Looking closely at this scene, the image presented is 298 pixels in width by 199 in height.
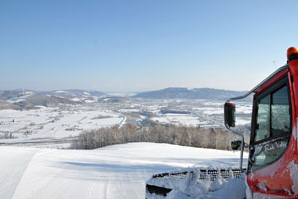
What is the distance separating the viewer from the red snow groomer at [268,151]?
4.81ft

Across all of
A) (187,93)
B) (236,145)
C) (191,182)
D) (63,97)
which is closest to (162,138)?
(191,182)

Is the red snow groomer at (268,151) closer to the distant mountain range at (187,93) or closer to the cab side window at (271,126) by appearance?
the cab side window at (271,126)

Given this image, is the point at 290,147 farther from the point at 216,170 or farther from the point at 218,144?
the point at 218,144

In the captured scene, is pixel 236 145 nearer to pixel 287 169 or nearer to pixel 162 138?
pixel 287 169

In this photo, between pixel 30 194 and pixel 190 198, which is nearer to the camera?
pixel 190 198

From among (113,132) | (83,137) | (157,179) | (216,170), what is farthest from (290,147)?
(83,137)

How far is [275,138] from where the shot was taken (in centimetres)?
185

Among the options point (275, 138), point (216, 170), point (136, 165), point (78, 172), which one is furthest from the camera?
point (136, 165)

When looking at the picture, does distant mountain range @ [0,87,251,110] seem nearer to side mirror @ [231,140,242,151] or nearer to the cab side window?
side mirror @ [231,140,242,151]

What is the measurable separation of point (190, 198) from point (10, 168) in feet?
20.7

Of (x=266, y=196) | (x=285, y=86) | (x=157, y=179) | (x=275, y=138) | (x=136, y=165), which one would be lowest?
(x=136, y=165)

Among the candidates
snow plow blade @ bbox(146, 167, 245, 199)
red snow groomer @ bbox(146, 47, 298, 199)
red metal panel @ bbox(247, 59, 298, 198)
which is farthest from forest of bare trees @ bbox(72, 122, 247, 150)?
Result: red metal panel @ bbox(247, 59, 298, 198)

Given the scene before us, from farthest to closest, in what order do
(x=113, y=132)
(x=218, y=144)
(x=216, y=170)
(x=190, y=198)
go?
(x=113, y=132) < (x=218, y=144) < (x=216, y=170) < (x=190, y=198)

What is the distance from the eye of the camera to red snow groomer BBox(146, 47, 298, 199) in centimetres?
146
